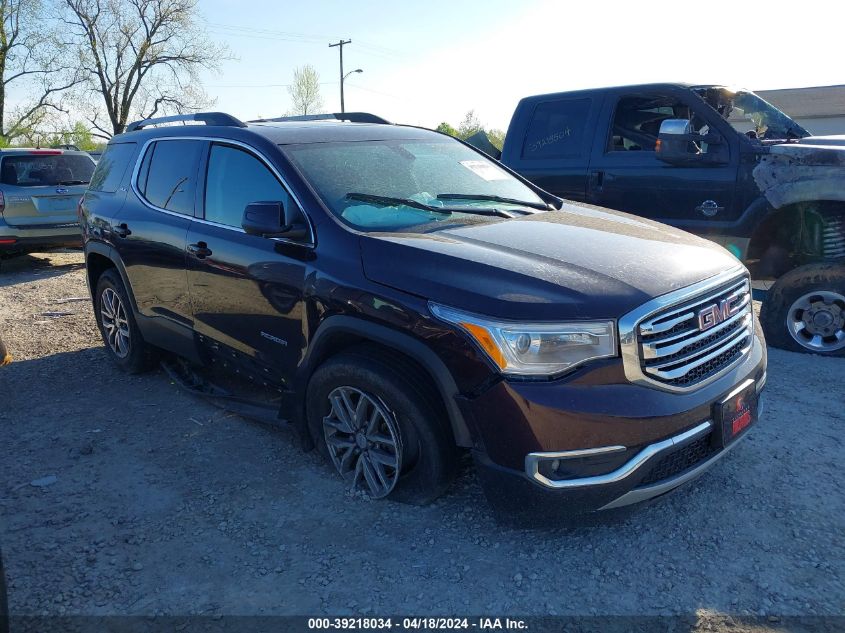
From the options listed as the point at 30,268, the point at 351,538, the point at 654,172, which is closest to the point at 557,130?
the point at 654,172

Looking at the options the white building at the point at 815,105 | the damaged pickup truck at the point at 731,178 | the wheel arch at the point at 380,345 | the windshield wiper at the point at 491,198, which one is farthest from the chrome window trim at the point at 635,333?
the white building at the point at 815,105

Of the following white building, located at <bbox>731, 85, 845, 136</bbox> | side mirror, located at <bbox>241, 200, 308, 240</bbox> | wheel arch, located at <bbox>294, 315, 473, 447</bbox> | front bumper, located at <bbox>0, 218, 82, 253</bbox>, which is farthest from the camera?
white building, located at <bbox>731, 85, 845, 136</bbox>

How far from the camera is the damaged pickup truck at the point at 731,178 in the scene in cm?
518

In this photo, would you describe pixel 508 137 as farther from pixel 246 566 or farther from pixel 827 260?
pixel 246 566

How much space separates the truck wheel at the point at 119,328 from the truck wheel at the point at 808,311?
5018mm

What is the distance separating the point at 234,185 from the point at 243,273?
59 cm

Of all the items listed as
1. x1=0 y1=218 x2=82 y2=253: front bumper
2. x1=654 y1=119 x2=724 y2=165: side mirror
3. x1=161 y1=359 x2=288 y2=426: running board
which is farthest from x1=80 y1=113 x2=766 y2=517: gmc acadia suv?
x1=0 y1=218 x2=82 y2=253: front bumper

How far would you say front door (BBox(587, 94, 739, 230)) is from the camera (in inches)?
214

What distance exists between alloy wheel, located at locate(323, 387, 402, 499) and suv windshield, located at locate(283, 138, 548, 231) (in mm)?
859

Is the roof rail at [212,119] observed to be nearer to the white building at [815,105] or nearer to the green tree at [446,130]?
the green tree at [446,130]

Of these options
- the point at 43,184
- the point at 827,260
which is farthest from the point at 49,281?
the point at 827,260

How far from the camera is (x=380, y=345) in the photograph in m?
3.07

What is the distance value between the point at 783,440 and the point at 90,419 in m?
4.40

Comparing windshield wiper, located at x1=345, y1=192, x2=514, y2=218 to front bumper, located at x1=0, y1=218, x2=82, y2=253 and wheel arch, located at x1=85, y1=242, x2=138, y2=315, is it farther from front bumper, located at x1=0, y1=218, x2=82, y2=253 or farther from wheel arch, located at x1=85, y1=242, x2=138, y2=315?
front bumper, located at x1=0, y1=218, x2=82, y2=253
